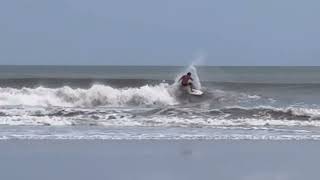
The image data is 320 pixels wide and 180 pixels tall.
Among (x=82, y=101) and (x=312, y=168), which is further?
(x=82, y=101)

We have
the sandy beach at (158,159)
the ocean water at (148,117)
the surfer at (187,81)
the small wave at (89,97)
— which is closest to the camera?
the sandy beach at (158,159)

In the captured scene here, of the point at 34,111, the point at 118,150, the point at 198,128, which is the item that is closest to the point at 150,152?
the point at 118,150

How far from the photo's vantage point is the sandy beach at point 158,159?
8.92 m

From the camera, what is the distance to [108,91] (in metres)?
26.2

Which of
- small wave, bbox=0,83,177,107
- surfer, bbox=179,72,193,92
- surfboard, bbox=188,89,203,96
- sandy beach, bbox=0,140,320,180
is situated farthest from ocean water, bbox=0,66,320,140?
sandy beach, bbox=0,140,320,180

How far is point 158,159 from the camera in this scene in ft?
33.6

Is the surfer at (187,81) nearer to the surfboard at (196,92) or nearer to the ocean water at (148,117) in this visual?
the surfboard at (196,92)

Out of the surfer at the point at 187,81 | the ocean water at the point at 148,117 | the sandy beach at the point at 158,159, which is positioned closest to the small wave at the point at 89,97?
the ocean water at the point at 148,117

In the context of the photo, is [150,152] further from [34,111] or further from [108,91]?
[108,91]

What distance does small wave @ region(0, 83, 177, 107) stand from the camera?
25125 mm

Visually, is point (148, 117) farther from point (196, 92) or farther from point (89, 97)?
point (196, 92)

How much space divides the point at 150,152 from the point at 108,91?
50.3ft

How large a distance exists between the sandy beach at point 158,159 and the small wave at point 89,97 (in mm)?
12956

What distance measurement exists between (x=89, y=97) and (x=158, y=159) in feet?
52.2
